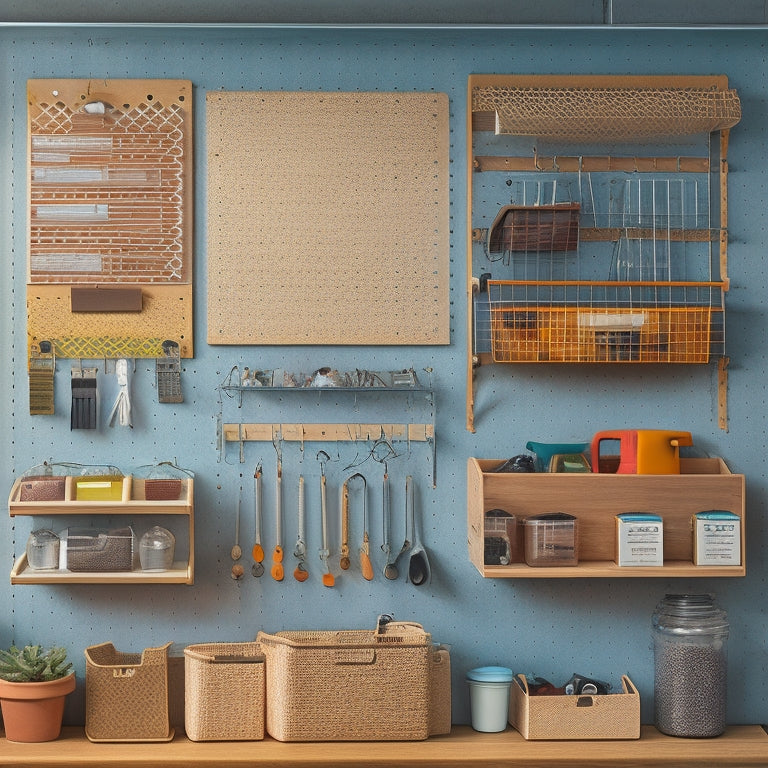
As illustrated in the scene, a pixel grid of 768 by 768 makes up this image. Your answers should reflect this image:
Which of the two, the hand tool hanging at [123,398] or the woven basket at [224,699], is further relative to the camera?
the hand tool hanging at [123,398]

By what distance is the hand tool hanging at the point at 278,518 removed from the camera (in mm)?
3131

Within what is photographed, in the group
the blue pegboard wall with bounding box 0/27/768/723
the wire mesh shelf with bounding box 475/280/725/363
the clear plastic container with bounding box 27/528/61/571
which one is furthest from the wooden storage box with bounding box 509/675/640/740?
the clear plastic container with bounding box 27/528/61/571

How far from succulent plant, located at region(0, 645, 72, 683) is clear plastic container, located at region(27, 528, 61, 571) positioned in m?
0.24

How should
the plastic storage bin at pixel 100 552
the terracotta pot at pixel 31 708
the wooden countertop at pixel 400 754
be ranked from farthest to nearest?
the plastic storage bin at pixel 100 552
the terracotta pot at pixel 31 708
the wooden countertop at pixel 400 754

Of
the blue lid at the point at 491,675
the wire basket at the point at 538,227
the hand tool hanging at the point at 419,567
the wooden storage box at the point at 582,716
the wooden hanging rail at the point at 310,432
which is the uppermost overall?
the wire basket at the point at 538,227

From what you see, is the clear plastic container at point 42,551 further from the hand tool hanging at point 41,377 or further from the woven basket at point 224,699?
the woven basket at point 224,699

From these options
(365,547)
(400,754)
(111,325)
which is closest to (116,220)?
A: (111,325)

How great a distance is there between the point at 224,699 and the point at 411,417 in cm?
103

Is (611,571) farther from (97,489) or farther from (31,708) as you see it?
(31,708)

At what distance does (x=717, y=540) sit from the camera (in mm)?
2988


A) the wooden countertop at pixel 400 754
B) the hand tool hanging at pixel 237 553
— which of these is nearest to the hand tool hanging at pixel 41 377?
the hand tool hanging at pixel 237 553

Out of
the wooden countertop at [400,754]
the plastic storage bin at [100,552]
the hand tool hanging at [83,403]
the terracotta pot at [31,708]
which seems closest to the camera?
the wooden countertop at [400,754]

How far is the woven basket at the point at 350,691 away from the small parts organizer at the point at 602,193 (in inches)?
32.8

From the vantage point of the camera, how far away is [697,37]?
3219mm
